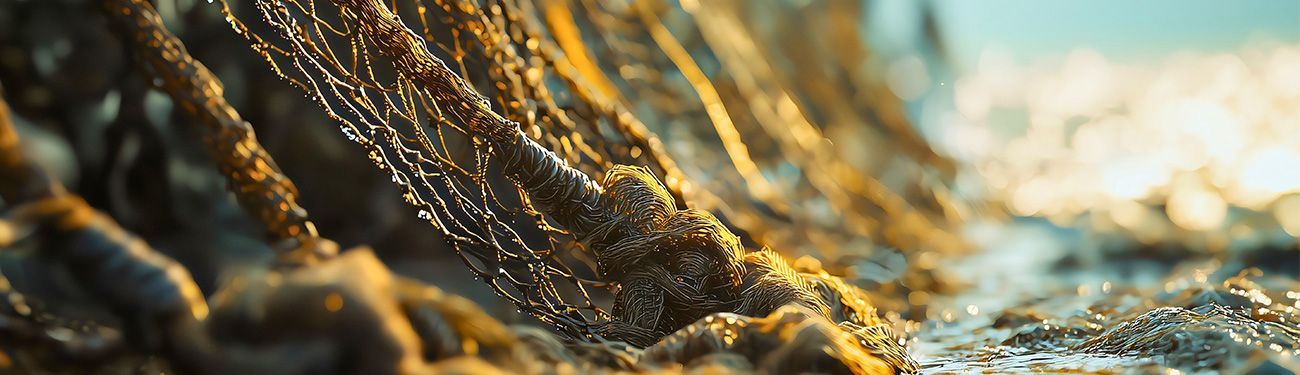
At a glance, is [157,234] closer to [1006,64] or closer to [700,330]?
[700,330]

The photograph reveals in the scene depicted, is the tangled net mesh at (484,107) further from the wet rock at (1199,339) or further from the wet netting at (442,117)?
the wet rock at (1199,339)

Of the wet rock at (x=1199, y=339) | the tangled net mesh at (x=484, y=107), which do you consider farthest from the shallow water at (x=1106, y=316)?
the tangled net mesh at (x=484, y=107)

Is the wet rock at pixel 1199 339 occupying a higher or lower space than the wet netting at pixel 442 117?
higher

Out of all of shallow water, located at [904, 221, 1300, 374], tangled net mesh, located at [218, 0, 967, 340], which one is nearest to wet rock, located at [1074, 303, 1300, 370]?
shallow water, located at [904, 221, 1300, 374]

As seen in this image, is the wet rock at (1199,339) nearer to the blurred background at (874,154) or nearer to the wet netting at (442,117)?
the blurred background at (874,154)

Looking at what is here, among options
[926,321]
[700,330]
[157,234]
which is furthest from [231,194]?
[926,321]

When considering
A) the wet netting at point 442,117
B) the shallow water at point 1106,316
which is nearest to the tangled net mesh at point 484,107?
the wet netting at point 442,117

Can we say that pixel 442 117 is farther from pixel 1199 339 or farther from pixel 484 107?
pixel 1199 339
